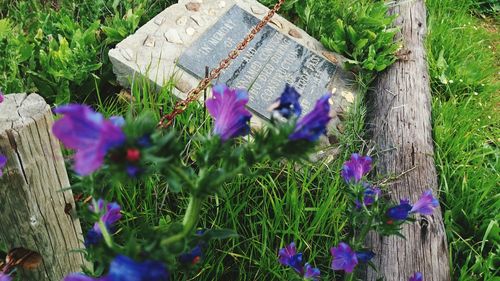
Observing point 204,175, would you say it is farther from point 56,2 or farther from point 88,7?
point 56,2

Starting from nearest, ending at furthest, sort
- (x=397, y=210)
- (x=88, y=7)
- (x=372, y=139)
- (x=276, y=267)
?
(x=397, y=210) → (x=276, y=267) → (x=372, y=139) → (x=88, y=7)

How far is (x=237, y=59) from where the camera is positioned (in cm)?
284

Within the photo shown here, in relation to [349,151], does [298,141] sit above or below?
above

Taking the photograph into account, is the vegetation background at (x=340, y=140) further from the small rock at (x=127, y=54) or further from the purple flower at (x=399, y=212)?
the purple flower at (x=399, y=212)

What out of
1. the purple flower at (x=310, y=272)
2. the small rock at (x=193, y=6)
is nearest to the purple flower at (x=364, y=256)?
the purple flower at (x=310, y=272)

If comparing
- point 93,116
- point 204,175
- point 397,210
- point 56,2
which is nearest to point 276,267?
point 397,210

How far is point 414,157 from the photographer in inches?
96.4

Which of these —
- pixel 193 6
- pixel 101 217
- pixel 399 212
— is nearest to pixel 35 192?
pixel 101 217

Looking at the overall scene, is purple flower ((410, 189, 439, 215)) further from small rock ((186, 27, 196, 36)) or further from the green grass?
small rock ((186, 27, 196, 36))

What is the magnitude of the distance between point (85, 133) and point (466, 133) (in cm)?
245

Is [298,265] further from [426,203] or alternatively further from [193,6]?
[193,6]

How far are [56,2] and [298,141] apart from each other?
106 inches

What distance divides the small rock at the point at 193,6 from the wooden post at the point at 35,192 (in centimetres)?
165

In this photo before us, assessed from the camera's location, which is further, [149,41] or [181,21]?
[181,21]
